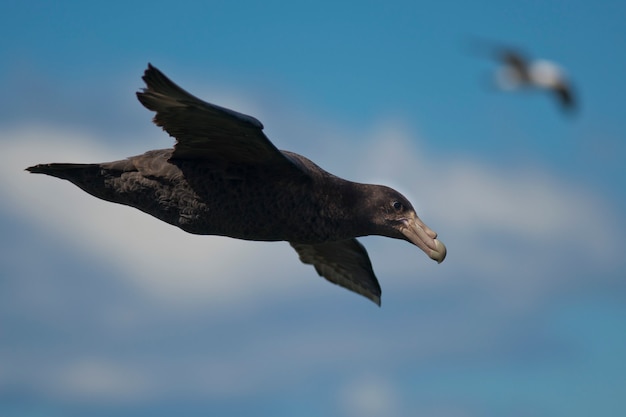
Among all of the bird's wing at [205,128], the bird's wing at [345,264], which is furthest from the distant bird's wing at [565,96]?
the bird's wing at [205,128]

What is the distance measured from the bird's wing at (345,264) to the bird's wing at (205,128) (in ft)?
11.8

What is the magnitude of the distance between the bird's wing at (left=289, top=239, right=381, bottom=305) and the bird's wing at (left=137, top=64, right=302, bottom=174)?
11.8 feet

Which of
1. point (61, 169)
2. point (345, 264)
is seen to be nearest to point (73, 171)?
point (61, 169)

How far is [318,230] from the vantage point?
1348 cm

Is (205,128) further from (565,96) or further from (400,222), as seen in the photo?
(565,96)

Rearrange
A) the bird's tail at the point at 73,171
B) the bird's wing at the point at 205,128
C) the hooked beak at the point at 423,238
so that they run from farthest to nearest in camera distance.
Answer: the hooked beak at the point at 423,238 → the bird's tail at the point at 73,171 → the bird's wing at the point at 205,128

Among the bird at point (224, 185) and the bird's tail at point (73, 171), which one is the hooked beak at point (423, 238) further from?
Answer: the bird's tail at point (73, 171)

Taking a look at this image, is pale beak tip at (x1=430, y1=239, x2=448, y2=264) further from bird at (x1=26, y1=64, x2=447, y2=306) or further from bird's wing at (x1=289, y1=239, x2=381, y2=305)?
bird's wing at (x1=289, y1=239, x2=381, y2=305)

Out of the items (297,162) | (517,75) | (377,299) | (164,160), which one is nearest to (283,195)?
(297,162)

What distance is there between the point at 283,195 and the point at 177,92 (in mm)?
1868

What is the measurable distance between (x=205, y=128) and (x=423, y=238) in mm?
2901

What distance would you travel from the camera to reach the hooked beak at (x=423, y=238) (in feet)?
45.7

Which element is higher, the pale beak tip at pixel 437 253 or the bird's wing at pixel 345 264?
the bird's wing at pixel 345 264

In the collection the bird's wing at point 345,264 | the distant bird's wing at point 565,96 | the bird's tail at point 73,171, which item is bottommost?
the bird's tail at point 73,171
